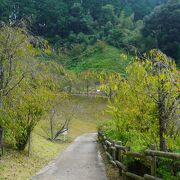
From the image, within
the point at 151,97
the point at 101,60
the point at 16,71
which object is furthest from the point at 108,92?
the point at 101,60

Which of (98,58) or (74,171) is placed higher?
(98,58)

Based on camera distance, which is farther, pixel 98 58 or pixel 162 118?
pixel 98 58

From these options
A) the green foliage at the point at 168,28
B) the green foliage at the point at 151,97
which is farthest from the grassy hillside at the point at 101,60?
the green foliage at the point at 151,97

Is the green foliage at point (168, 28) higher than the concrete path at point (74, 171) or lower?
higher

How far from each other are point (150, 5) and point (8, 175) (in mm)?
119425

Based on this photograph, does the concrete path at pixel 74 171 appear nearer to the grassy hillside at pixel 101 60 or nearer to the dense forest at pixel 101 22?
the grassy hillside at pixel 101 60

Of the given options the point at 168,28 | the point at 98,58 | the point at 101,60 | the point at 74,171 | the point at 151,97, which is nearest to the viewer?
the point at 151,97

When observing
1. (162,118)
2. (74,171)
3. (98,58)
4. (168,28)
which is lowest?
(74,171)

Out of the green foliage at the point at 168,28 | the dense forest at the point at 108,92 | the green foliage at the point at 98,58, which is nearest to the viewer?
the dense forest at the point at 108,92

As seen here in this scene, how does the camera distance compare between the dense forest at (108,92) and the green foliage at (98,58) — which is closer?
the dense forest at (108,92)

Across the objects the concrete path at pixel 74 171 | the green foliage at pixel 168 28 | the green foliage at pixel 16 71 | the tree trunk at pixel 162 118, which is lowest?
the concrete path at pixel 74 171

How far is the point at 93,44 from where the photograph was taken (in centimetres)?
9838

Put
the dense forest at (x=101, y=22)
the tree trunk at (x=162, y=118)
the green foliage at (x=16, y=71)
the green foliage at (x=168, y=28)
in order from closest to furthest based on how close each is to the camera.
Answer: the tree trunk at (x=162, y=118) → the green foliage at (x=16, y=71) → the green foliage at (x=168, y=28) → the dense forest at (x=101, y=22)

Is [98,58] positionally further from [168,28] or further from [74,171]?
[74,171]
